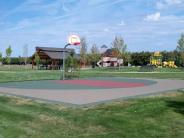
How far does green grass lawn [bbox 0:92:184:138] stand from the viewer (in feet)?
20.6

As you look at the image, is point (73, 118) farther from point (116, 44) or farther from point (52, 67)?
point (116, 44)

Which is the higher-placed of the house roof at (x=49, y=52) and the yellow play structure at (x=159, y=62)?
the house roof at (x=49, y=52)

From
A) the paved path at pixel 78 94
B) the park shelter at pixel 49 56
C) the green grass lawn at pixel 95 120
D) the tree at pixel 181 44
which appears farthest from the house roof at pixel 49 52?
the green grass lawn at pixel 95 120

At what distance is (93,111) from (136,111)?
3.66 feet

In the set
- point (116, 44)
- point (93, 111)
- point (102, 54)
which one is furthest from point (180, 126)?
point (102, 54)

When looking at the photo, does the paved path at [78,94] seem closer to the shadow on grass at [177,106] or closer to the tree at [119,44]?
the shadow on grass at [177,106]

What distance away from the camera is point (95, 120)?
7359 millimetres

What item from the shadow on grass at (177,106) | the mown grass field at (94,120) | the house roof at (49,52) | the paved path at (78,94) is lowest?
the mown grass field at (94,120)

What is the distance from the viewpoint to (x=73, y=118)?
25.1 ft

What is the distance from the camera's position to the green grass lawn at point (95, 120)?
627 cm

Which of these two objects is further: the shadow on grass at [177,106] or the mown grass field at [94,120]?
the shadow on grass at [177,106]

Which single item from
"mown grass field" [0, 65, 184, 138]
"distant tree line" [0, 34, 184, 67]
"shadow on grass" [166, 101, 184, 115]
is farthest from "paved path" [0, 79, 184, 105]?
"distant tree line" [0, 34, 184, 67]

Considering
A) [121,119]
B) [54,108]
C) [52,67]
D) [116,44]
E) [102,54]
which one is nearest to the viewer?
[121,119]

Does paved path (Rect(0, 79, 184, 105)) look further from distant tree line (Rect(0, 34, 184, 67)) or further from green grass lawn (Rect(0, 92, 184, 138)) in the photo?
distant tree line (Rect(0, 34, 184, 67))
